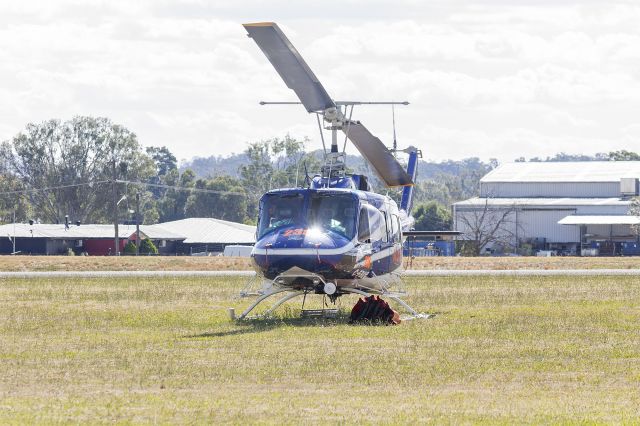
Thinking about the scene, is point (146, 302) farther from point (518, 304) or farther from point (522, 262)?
point (522, 262)

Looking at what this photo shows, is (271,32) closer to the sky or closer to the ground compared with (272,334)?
closer to the sky

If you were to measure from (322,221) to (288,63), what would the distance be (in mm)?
3228

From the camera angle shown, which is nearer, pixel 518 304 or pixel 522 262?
pixel 518 304

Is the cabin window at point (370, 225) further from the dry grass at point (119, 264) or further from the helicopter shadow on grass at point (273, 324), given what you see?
the dry grass at point (119, 264)

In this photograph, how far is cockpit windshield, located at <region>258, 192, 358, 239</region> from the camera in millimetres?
25094

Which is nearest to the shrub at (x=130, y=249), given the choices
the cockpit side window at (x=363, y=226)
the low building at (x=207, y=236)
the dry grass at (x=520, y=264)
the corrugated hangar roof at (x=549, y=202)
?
the low building at (x=207, y=236)

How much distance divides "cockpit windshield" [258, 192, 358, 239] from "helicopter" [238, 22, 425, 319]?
0.06ft

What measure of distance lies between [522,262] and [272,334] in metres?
45.1

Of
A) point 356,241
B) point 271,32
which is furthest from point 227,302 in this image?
point 271,32

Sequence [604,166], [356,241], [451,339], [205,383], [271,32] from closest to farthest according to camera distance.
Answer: [205,383] < [451,339] < [271,32] < [356,241] < [604,166]

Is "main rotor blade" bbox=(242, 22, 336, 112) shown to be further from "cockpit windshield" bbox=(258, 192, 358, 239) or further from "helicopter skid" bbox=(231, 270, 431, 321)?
"helicopter skid" bbox=(231, 270, 431, 321)

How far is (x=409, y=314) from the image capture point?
Answer: 28.3 meters

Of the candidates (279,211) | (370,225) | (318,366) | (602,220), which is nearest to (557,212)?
(602,220)

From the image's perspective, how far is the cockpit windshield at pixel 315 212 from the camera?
2509 centimetres
